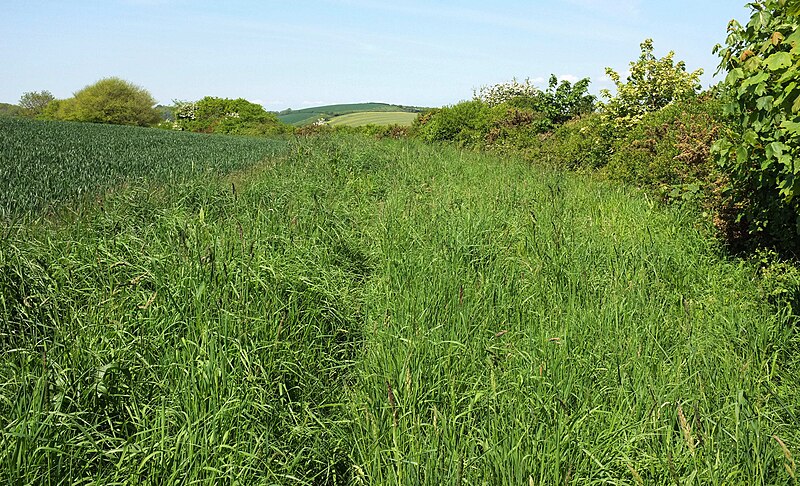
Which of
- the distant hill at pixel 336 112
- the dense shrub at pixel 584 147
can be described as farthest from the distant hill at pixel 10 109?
the dense shrub at pixel 584 147

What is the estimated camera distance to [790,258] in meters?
5.38

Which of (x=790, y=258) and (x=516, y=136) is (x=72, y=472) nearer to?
(x=790, y=258)

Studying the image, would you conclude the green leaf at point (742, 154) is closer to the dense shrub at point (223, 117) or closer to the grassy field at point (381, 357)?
the grassy field at point (381, 357)

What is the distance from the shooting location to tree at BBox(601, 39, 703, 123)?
45.4 ft

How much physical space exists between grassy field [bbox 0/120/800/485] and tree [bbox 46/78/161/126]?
51.9 m

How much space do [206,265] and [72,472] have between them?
1569 mm

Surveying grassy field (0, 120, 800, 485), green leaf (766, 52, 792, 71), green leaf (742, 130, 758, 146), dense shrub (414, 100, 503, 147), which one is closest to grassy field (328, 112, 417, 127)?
dense shrub (414, 100, 503, 147)

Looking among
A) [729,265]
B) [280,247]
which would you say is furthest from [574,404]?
[729,265]

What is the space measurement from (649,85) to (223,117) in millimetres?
51631

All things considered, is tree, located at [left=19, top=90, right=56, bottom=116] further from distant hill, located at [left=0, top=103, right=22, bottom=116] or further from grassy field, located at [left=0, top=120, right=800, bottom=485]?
grassy field, located at [left=0, top=120, right=800, bottom=485]

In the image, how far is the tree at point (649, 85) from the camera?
45.4ft

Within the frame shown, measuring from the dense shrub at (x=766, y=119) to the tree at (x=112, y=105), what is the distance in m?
53.5

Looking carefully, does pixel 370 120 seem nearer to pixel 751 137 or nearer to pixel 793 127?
pixel 751 137

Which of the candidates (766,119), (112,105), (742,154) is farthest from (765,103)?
(112,105)
